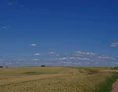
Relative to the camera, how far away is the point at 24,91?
87.5 feet

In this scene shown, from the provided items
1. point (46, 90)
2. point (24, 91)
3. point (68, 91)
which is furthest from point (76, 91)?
point (24, 91)

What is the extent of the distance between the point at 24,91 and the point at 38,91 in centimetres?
123

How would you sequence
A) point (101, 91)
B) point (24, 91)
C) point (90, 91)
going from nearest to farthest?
1. point (24, 91)
2. point (90, 91)
3. point (101, 91)

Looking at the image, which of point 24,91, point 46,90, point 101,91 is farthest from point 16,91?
point 101,91

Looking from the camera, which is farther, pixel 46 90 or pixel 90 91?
pixel 90 91

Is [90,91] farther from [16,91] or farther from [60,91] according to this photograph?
[16,91]

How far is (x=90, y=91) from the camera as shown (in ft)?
103

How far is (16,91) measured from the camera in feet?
88.0

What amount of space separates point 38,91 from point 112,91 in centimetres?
1322

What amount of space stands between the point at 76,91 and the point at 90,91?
12.1ft

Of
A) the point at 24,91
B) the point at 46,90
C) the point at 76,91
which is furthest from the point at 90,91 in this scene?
the point at 24,91

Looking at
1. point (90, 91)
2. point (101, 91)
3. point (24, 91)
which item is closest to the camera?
point (24, 91)

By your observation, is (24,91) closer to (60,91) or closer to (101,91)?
(60,91)

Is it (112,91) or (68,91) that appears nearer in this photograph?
(68,91)
